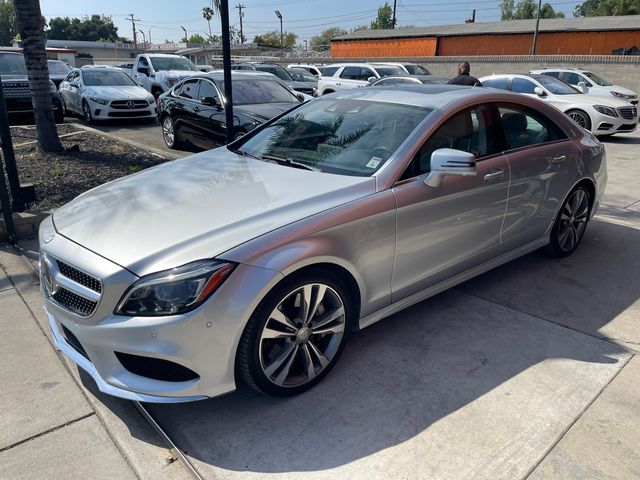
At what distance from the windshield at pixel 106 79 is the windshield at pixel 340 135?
36.5 feet

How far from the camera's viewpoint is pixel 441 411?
276 cm

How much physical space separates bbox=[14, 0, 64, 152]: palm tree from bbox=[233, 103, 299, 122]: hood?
2.86 metres

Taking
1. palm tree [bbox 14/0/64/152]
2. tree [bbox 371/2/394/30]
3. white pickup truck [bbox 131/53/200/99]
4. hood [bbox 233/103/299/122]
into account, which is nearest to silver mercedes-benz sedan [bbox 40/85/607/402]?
hood [bbox 233/103/299/122]

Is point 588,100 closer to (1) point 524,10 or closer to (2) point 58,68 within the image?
(2) point 58,68

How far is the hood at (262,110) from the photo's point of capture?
7.78 metres

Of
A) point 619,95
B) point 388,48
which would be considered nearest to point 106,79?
point 619,95

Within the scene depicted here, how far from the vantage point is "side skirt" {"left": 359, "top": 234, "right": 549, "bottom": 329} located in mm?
3215

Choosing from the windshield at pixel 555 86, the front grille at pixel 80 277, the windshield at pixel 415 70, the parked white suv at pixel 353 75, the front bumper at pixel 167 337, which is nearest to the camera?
the front bumper at pixel 167 337

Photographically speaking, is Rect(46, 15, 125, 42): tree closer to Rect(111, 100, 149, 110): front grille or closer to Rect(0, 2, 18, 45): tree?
Rect(0, 2, 18, 45): tree

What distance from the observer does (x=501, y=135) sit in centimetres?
393

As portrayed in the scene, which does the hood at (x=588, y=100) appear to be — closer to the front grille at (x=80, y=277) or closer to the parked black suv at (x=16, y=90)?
the parked black suv at (x=16, y=90)

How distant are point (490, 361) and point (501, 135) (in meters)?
1.74

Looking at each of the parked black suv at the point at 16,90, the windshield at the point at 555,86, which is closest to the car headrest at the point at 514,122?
the windshield at the point at 555,86

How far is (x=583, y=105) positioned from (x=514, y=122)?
9.87m
